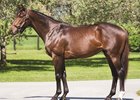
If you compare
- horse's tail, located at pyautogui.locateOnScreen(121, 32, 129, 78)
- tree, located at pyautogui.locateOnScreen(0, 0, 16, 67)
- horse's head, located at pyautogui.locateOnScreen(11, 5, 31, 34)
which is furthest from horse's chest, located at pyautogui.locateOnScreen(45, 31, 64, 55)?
tree, located at pyautogui.locateOnScreen(0, 0, 16, 67)

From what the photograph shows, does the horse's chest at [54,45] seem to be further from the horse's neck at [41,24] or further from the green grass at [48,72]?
the green grass at [48,72]

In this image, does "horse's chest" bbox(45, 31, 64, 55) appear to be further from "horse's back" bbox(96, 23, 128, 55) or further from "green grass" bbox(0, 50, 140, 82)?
"green grass" bbox(0, 50, 140, 82)

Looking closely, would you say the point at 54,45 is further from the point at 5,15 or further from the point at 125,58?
the point at 5,15

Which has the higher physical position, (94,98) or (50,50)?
(50,50)

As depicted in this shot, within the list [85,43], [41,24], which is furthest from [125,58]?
[41,24]

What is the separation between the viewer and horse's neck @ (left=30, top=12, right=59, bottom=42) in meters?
10.6

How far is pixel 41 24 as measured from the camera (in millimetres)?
10633

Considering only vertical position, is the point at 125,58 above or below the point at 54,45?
below

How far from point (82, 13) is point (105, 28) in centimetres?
1670

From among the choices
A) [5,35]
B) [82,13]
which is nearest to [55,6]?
[82,13]

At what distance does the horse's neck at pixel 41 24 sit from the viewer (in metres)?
10.6

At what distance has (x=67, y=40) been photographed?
34.0 feet

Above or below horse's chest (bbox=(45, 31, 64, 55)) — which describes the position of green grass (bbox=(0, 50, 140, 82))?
below

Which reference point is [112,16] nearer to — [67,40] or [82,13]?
[82,13]
